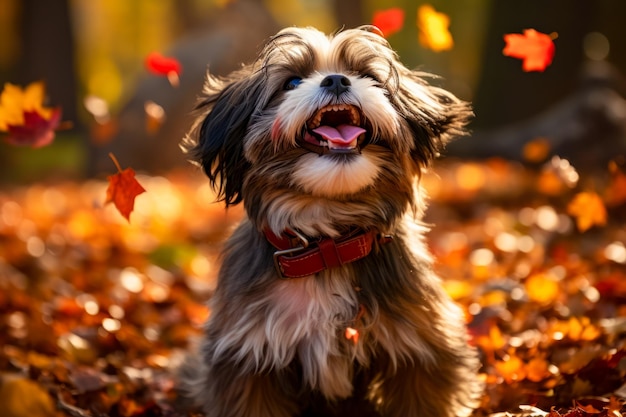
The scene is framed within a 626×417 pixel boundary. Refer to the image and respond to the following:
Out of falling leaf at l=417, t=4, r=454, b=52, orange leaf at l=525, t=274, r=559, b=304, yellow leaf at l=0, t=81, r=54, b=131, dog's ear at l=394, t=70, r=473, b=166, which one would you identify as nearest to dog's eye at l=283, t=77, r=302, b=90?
dog's ear at l=394, t=70, r=473, b=166

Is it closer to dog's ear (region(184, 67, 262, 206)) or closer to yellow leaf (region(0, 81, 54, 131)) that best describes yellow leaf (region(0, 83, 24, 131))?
yellow leaf (region(0, 81, 54, 131))

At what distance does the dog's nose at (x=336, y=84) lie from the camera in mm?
3035

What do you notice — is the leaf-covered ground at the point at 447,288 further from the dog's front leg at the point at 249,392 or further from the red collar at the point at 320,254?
the red collar at the point at 320,254

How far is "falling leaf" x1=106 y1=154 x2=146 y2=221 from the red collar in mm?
857

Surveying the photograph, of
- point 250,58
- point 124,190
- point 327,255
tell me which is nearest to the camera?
point 327,255

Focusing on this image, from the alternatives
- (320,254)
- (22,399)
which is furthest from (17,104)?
(320,254)

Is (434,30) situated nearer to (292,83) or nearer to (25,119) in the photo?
(292,83)

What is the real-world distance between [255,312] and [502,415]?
1092 mm

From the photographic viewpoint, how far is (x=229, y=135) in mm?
3346

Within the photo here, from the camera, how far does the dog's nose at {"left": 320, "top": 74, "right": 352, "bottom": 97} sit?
3.04 m

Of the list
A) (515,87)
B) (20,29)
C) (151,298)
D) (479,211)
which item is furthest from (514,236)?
(20,29)

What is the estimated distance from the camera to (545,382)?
3.68 m

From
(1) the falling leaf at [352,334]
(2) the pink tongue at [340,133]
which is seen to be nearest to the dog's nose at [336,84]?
(2) the pink tongue at [340,133]

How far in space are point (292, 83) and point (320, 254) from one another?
70 cm
